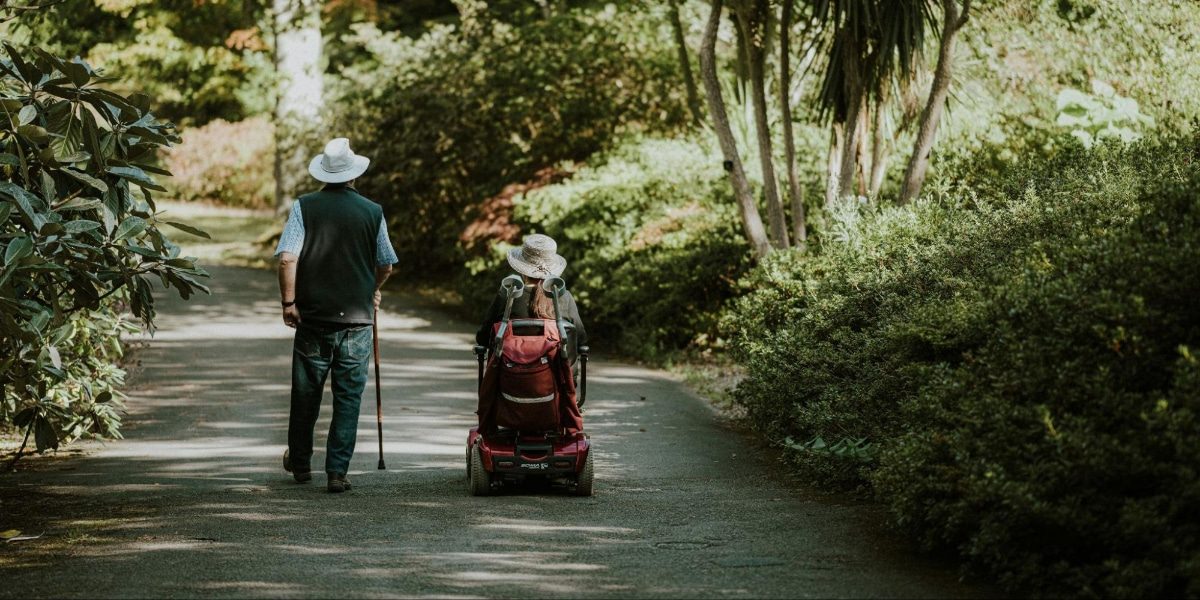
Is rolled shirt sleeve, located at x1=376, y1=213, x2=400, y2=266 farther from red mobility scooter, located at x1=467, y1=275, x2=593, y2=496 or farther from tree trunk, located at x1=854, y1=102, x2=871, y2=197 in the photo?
tree trunk, located at x1=854, y1=102, x2=871, y2=197

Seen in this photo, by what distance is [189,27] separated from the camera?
32.8 meters

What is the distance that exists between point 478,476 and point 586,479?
0.61 m

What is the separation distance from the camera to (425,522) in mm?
6758

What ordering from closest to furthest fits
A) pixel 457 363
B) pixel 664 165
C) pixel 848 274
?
1. pixel 848 274
2. pixel 457 363
3. pixel 664 165

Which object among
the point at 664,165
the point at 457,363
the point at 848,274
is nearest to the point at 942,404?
the point at 848,274

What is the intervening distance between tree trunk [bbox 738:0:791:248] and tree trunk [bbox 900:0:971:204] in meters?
1.52

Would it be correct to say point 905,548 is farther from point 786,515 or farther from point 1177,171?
point 1177,171

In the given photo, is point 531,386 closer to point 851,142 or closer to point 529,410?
point 529,410

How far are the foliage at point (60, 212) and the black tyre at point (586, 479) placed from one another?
2375mm

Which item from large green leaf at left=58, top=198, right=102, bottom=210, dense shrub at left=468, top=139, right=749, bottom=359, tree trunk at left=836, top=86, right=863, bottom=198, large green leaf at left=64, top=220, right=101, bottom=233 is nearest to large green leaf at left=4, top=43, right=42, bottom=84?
large green leaf at left=58, top=198, right=102, bottom=210

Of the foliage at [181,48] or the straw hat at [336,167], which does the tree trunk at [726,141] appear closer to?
the straw hat at [336,167]

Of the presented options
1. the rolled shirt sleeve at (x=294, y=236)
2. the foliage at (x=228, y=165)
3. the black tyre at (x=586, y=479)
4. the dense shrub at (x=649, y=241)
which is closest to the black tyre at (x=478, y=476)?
the black tyre at (x=586, y=479)

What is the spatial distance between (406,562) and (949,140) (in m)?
8.86

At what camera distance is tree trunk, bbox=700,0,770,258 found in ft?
40.2
